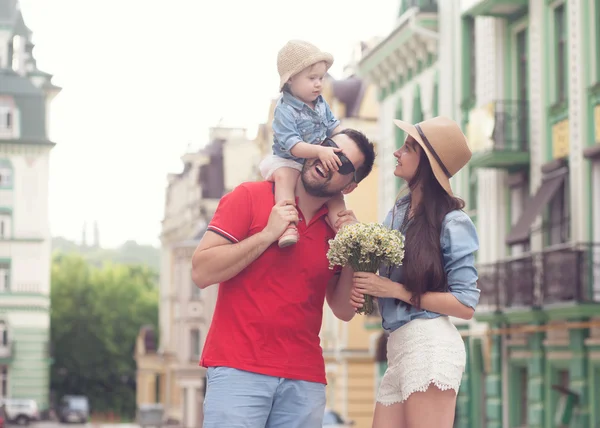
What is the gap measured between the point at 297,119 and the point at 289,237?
0.68 metres

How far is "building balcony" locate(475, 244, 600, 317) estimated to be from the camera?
25578mm

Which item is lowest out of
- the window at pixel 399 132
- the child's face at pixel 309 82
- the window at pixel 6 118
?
the child's face at pixel 309 82

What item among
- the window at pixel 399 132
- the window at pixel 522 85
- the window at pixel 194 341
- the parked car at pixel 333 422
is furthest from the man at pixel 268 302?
the window at pixel 194 341

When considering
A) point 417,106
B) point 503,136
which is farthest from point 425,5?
point 503,136

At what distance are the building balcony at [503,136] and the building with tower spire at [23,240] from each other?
159ft

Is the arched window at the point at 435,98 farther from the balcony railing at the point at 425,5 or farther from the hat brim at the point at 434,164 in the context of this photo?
the hat brim at the point at 434,164

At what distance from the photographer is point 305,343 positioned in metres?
7.05

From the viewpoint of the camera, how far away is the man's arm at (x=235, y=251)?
693cm

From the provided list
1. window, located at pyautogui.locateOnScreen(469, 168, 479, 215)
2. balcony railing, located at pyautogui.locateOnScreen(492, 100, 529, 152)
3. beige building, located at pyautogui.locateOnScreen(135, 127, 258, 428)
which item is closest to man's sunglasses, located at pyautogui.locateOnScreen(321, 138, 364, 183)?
balcony railing, located at pyautogui.locateOnScreen(492, 100, 529, 152)

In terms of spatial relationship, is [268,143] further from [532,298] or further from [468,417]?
[532,298]

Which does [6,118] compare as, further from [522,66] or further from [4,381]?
[522,66]

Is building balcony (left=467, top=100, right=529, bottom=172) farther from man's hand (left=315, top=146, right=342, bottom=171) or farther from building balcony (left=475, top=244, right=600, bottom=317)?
man's hand (left=315, top=146, right=342, bottom=171)

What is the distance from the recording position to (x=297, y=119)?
7328 mm

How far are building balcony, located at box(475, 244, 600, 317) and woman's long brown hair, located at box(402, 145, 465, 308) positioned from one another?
18687mm
